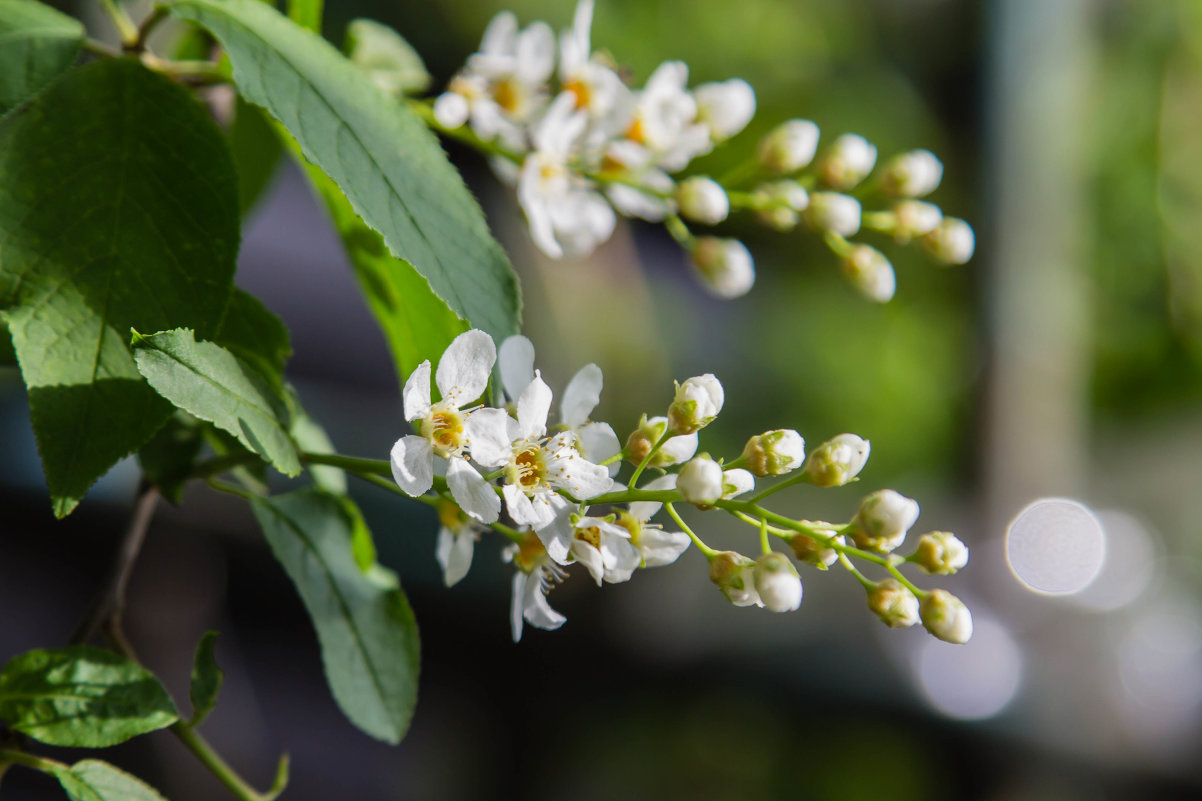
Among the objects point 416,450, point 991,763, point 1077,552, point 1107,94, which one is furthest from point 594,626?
point 1107,94

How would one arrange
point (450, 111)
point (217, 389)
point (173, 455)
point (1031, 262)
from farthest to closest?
1. point (1031, 262)
2. point (450, 111)
3. point (173, 455)
4. point (217, 389)

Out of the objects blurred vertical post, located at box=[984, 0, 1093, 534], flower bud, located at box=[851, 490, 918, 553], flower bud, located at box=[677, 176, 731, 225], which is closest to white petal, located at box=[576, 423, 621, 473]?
flower bud, located at box=[851, 490, 918, 553]

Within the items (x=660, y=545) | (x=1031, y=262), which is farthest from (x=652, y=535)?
(x=1031, y=262)

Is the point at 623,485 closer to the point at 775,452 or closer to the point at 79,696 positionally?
the point at 775,452

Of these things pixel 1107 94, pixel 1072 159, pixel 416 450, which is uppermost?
pixel 1107 94

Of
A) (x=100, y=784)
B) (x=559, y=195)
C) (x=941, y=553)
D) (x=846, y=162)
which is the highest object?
(x=846, y=162)

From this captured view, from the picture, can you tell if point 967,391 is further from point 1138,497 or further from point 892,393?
point 1138,497

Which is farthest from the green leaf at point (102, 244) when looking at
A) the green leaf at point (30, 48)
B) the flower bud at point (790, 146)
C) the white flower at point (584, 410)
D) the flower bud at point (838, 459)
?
the flower bud at point (790, 146)

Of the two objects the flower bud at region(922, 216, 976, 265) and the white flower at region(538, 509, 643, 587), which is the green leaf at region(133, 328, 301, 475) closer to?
the white flower at region(538, 509, 643, 587)
